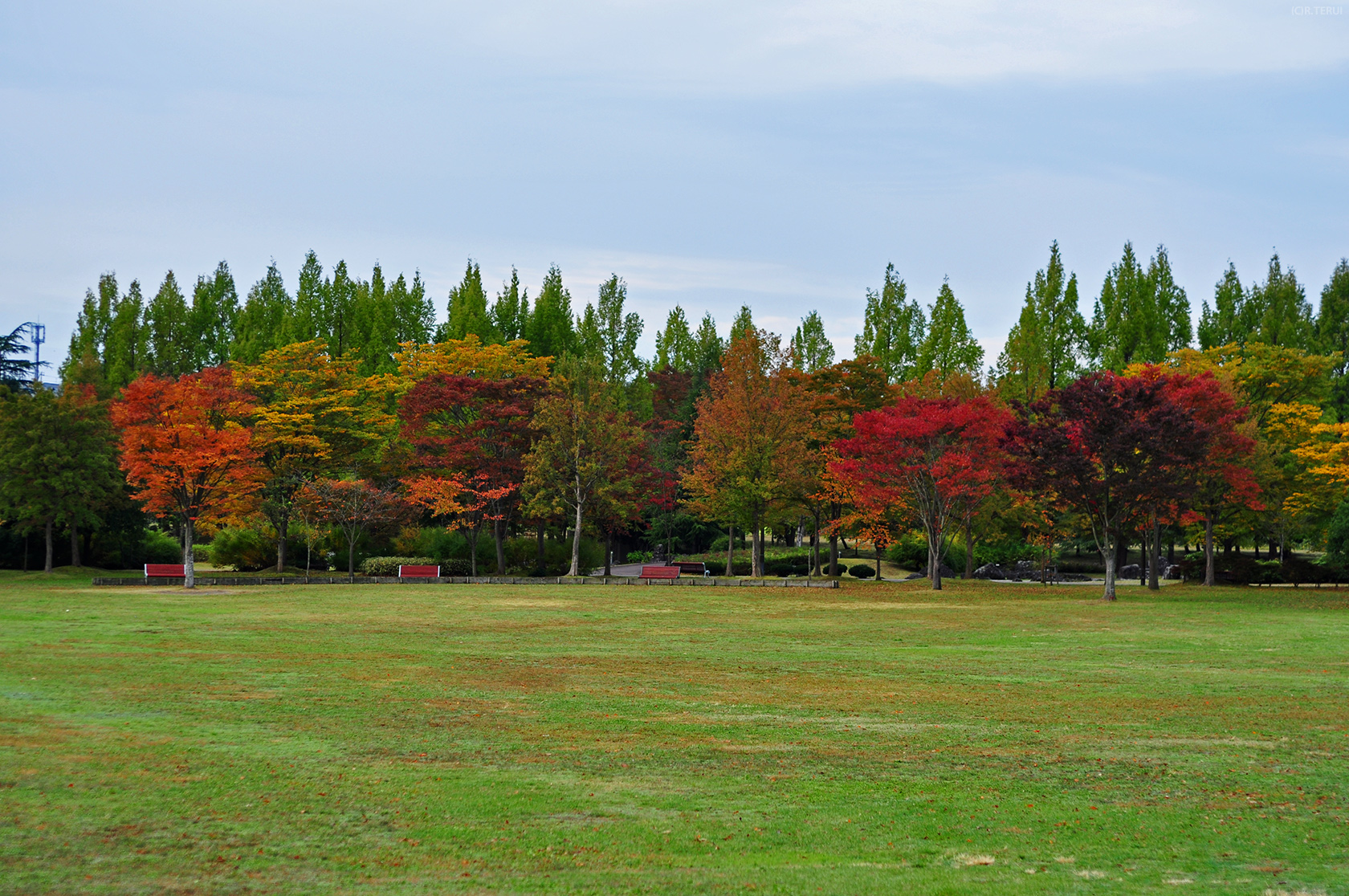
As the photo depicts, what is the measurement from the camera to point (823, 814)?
343 inches

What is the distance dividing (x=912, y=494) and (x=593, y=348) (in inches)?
1434

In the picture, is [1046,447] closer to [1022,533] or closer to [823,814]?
[1022,533]

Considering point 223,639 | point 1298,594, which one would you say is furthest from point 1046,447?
point 223,639

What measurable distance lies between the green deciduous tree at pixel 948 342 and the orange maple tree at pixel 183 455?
131 ft

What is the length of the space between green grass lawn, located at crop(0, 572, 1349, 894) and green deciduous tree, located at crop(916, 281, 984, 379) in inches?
1780

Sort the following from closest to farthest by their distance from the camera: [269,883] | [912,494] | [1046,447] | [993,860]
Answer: [269,883] → [993,860] → [1046,447] → [912,494]

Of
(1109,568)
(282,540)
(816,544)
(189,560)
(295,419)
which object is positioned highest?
(295,419)

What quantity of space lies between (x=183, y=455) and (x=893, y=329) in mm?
48844

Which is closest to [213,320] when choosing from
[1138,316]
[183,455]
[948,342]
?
[183,455]

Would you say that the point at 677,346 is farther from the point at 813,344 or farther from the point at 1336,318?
the point at 1336,318

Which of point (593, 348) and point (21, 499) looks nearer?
point (21, 499)

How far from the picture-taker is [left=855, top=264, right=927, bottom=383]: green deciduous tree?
234 ft

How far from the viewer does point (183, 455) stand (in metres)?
38.6

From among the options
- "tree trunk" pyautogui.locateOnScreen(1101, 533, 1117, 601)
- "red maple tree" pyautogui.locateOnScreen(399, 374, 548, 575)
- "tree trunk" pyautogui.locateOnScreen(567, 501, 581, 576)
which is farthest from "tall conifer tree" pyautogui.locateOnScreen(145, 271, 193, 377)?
"tree trunk" pyautogui.locateOnScreen(1101, 533, 1117, 601)
